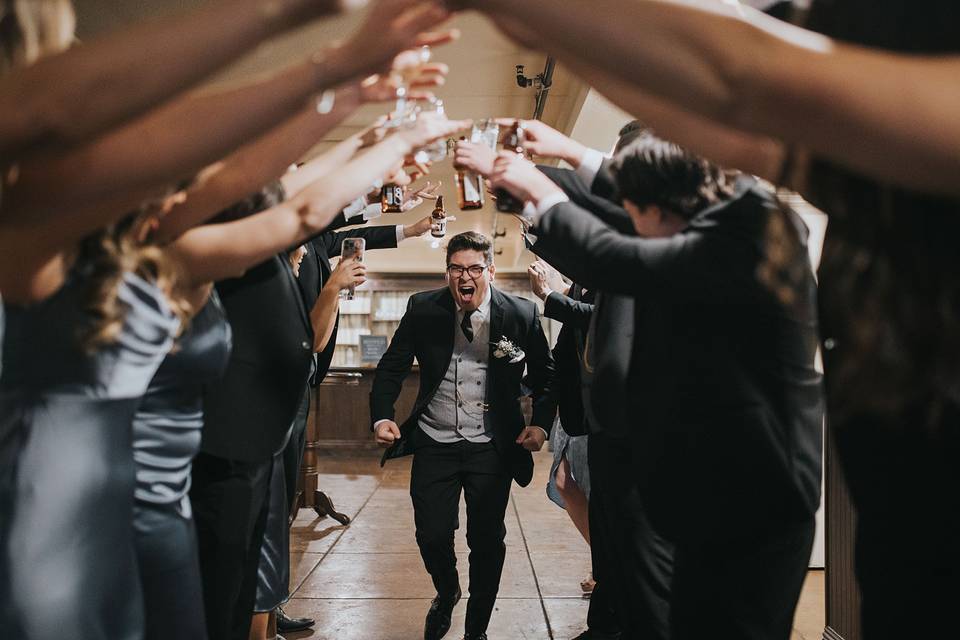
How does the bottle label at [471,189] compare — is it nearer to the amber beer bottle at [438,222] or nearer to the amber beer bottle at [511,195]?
the amber beer bottle at [511,195]

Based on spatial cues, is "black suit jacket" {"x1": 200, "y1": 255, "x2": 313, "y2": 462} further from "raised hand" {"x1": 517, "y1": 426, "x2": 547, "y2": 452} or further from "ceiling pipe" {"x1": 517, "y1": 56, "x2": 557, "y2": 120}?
"ceiling pipe" {"x1": 517, "y1": 56, "x2": 557, "y2": 120}

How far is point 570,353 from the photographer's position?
3617mm

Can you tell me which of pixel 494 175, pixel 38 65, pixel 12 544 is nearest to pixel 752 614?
pixel 494 175

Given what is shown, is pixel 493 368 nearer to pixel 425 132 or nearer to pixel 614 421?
pixel 614 421

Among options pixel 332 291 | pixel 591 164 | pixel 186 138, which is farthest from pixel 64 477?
pixel 332 291

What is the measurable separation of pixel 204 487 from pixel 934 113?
61.9 inches

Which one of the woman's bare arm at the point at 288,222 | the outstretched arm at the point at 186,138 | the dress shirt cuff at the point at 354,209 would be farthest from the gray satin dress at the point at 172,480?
the dress shirt cuff at the point at 354,209

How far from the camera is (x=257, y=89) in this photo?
968mm

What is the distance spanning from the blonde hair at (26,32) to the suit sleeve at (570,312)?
2.48 m

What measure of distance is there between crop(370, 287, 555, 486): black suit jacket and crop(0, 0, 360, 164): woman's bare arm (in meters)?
2.61

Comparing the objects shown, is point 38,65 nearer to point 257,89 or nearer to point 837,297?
point 257,89

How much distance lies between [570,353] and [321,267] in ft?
3.74

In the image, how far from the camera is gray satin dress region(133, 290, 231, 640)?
139 centimetres

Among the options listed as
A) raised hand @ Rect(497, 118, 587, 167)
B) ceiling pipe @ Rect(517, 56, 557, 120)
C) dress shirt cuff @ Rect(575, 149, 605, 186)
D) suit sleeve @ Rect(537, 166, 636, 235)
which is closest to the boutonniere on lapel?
suit sleeve @ Rect(537, 166, 636, 235)
